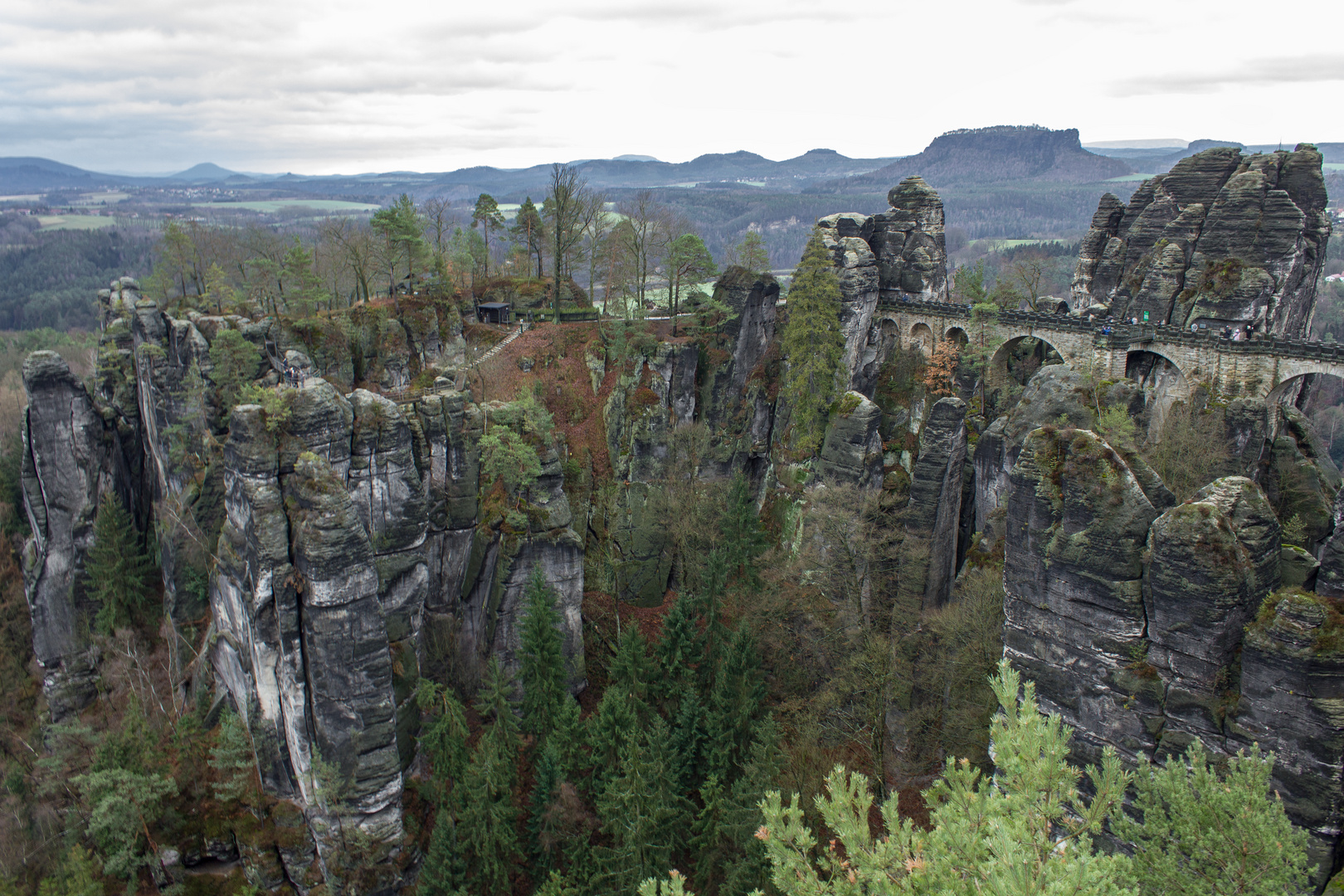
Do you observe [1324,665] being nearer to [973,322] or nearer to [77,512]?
[973,322]

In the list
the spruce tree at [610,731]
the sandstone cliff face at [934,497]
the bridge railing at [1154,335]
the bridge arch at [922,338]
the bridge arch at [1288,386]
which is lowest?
the spruce tree at [610,731]

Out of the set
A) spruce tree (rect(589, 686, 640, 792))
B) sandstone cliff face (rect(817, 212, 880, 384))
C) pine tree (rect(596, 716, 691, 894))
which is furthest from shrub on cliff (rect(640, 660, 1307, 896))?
sandstone cliff face (rect(817, 212, 880, 384))

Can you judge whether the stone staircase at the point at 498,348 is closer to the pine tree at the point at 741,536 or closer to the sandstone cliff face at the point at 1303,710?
the pine tree at the point at 741,536

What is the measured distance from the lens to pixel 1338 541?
15.2m

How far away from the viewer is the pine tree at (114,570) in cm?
4384

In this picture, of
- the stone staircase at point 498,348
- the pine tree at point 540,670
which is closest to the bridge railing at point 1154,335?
the stone staircase at point 498,348

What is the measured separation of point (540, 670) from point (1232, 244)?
4288cm

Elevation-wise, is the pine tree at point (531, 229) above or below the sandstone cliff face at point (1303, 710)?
above

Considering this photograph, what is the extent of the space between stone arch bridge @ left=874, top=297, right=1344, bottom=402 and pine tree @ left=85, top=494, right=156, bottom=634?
5203 cm

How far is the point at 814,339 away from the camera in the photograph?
44625mm

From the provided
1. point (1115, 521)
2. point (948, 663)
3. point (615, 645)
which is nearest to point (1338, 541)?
point (1115, 521)

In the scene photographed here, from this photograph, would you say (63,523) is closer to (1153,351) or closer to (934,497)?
(934,497)

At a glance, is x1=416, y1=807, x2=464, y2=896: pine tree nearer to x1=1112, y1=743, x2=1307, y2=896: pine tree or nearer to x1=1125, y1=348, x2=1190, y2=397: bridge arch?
x1=1112, y1=743, x2=1307, y2=896: pine tree

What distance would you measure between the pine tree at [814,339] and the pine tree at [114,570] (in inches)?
1611
